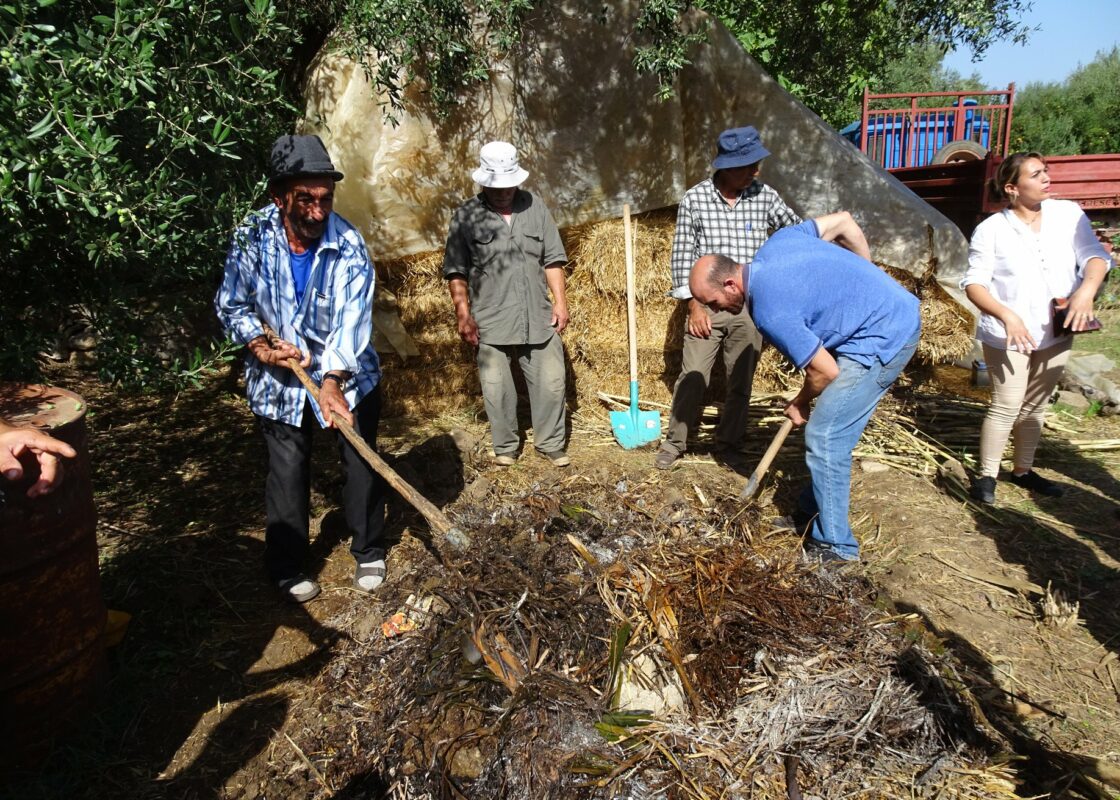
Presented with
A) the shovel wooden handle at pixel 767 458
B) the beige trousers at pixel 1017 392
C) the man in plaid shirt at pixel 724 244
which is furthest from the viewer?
the man in plaid shirt at pixel 724 244

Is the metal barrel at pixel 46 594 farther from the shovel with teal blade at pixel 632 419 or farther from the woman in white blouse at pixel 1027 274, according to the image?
the woman in white blouse at pixel 1027 274

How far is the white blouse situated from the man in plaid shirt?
1245mm

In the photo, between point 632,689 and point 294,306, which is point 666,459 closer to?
point 632,689

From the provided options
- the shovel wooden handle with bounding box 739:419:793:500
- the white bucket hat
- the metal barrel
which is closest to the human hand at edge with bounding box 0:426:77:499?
the metal barrel

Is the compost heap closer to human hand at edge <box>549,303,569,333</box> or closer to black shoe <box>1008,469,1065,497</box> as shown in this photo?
human hand at edge <box>549,303,569,333</box>

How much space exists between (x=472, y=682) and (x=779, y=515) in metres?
2.39

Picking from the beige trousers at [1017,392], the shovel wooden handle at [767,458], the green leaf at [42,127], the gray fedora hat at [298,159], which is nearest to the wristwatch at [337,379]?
the gray fedora hat at [298,159]

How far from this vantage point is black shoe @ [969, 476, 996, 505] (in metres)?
4.58

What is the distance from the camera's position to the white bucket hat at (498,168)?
4.70 meters

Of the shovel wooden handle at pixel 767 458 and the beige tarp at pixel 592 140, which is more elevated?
the beige tarp at pixel 592 140

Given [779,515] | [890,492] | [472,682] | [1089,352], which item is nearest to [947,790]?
[472,682]

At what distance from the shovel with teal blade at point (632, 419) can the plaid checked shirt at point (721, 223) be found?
2.39ft

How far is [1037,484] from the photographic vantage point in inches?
185

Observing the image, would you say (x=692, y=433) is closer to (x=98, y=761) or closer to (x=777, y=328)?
(x=777, y=328)
